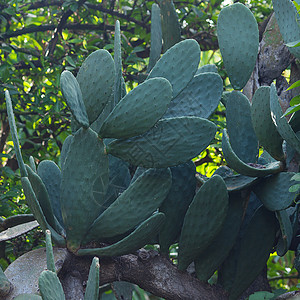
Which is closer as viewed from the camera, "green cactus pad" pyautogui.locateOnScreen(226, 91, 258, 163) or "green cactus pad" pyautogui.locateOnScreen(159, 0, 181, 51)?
"green cactus pad" pyautogui.locateOnScreen(226, 91, 258, 163)

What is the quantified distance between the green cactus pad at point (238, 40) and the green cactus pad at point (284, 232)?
0.39m

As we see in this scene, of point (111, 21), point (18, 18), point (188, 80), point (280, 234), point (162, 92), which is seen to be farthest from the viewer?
point (111, 21)

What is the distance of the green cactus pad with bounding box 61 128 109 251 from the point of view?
1.25m

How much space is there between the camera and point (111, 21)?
2.80 meters

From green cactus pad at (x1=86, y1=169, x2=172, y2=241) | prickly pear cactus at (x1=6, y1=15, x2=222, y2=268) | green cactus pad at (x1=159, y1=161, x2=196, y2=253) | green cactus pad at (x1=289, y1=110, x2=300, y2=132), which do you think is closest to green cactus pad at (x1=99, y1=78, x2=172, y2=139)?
prickly pear cactus at (x1=6, y1=15, x2=222, y2=268)

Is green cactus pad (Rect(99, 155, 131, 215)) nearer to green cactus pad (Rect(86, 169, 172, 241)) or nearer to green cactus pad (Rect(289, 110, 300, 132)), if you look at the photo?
green cactus pad (Rect(86, 169, 172, 241))

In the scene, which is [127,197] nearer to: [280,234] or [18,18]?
[280,234]

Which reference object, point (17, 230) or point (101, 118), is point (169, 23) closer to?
point (101, 118)

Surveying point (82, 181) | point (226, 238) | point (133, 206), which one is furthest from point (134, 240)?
point (226, 238)

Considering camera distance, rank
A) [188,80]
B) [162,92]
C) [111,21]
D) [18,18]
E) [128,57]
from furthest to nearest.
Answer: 1. [111,21]
2. [18,18]
3. [128,57]
4. [188,80]
5. [162,92]

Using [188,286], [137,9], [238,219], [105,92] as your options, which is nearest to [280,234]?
[238,219]

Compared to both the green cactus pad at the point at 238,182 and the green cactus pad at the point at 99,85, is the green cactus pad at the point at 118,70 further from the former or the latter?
the green cactus pad at the point at 238,182

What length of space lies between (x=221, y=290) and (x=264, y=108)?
521 mm

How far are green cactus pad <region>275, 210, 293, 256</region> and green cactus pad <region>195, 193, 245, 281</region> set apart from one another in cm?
11
